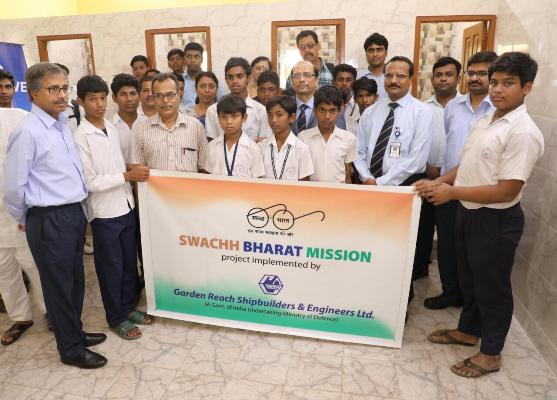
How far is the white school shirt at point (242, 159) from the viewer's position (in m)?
2.74

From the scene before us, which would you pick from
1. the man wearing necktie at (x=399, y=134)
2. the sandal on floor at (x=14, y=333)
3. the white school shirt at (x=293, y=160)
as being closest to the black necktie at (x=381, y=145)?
the man wearing necktie at (x=399, y=134)

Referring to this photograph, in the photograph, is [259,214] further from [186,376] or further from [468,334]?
[468,334]

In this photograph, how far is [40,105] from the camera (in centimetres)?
222

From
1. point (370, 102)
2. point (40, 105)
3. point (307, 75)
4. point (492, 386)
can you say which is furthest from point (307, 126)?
point (492, 386)

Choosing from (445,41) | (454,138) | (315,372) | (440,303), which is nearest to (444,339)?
(440,303)

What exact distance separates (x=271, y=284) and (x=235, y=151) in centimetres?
89

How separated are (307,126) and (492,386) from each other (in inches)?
83.1

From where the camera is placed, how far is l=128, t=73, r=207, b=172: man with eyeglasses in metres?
2.78

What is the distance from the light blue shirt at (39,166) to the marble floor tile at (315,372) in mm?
1574

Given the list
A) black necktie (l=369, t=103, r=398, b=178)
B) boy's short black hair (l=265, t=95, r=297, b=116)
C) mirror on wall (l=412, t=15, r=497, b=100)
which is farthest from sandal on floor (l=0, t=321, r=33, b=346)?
mirror on wall (l=412, t=15, r=497, b=100)

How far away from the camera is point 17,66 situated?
4598 millimetres

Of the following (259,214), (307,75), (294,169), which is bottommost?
(259,214)

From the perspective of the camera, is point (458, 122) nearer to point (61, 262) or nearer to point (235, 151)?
point (235, 151)

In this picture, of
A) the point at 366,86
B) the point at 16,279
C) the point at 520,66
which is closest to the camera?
the point at 520,66
